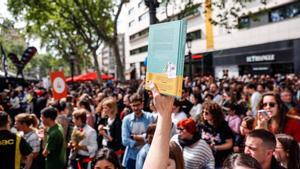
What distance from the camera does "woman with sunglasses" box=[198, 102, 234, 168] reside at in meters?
5.17

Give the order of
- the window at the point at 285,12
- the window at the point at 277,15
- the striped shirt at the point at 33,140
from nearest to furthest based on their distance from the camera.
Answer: the striped shirt at the point at 33,140
the window at the point at 285,12
the window at the point at 277,15

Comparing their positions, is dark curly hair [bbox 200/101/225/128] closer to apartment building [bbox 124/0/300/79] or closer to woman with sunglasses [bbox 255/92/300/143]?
woman with sunglasses [bbox 255/92/300/143]

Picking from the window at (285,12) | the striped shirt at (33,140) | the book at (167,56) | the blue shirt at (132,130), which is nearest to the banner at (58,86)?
the striped shirt at (33,140)

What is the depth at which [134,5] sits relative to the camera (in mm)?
62812

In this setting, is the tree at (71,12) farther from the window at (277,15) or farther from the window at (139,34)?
the window at (139,34)

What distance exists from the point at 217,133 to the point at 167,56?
343cm

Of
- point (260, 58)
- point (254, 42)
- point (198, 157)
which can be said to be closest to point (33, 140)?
point (198, 157)

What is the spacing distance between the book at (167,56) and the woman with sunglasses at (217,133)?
124 inches

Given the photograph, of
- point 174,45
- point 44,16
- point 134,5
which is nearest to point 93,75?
point 44,16

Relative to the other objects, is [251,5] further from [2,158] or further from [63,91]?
[2,158]

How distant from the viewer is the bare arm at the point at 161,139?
1971mm

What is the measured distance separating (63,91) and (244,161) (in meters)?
9.01

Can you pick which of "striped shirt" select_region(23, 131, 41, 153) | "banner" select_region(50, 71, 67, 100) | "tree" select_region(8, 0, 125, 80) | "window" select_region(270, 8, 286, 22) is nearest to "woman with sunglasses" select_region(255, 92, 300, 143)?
"striped shirt" select_region(23, 131, 41, 153)

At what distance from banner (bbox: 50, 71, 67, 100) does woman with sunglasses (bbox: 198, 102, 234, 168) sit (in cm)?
638
